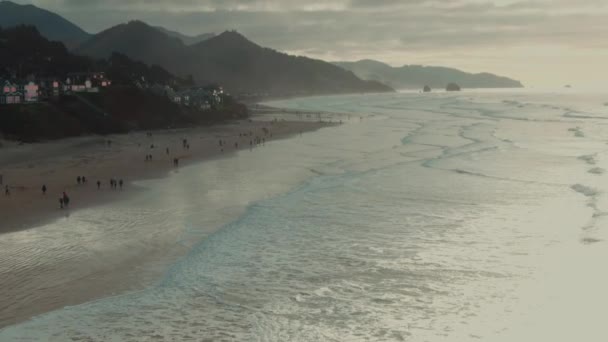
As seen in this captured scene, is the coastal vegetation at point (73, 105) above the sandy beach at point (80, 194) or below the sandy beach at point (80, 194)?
above

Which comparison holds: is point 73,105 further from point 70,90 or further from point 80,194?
point 80,194

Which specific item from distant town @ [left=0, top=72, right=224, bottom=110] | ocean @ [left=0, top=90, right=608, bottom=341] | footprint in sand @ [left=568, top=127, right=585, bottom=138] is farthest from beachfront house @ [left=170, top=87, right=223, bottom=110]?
ocean @ [left=0, top=90, right=608, bottom=341]

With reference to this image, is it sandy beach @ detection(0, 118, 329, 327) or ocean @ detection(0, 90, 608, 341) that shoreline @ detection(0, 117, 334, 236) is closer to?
sandy beach @ detection(0, 118, 329, 327)

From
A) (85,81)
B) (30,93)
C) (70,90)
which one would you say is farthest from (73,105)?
(85,81)

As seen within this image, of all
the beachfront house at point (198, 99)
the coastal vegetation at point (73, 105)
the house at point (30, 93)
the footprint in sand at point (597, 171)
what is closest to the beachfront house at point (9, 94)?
the house at point (30, 93)

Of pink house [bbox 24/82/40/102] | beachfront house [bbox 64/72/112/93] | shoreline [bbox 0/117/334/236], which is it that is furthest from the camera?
beachfront house [bbox 64/72/112/93]

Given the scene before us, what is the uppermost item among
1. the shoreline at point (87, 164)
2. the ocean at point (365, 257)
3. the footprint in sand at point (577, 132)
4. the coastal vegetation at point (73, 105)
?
the coastal vegetation at point (73, 105)

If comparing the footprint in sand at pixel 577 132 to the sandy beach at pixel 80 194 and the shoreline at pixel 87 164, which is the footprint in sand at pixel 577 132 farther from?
the sandy beach at pixel 80 194
